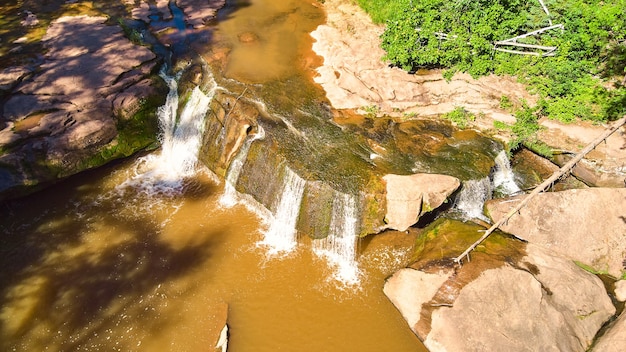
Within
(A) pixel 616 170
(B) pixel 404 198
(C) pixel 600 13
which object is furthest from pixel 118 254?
(C) pixel 600 13

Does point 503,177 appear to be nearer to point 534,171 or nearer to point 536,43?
point 534,171

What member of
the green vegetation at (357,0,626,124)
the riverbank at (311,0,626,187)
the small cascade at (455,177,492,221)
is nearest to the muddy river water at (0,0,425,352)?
the small cascade at (455,177,492,221)

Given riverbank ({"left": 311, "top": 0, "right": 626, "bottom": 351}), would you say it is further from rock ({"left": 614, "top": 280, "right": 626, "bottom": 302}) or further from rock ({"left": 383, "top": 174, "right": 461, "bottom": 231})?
rock ({"left": 383, "top": 174, "right": 461, "bottom": 231})

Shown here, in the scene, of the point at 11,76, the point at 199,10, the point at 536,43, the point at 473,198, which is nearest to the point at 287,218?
the point at 473,198

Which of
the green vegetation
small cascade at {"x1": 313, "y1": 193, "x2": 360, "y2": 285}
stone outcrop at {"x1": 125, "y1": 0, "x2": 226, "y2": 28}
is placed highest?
the green vegetation

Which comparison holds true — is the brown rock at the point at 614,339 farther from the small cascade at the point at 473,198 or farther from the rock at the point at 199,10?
the rock at the point at 199,10

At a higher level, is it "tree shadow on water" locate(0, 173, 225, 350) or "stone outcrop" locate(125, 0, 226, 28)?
"stone outcrop" locate(125, 0, 226, 28)
